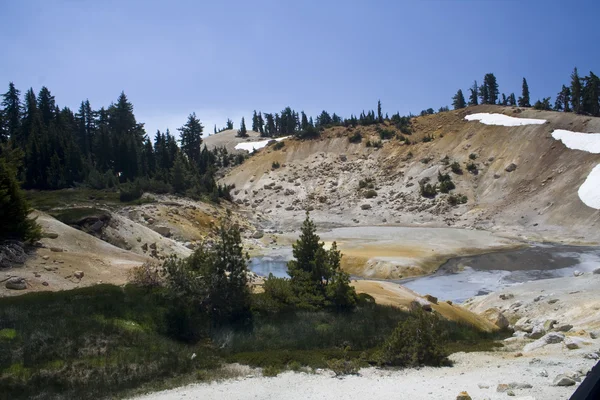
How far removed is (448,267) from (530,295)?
11.8 m

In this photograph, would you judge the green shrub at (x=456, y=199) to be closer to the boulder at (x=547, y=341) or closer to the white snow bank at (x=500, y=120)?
the white snow bank at (x=500, y=120)

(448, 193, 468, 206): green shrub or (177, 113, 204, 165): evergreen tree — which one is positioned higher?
(177, 113, 204, 165): evergreen tree

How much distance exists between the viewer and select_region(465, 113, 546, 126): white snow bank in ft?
229

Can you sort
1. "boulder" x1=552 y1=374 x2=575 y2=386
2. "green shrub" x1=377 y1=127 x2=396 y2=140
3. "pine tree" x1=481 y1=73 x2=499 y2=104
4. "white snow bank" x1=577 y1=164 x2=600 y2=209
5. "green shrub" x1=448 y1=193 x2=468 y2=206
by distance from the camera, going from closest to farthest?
"boulder" x1=552 y1=374 x2=575 y2=386, "white snow bank" x1=577 y1=164 x2=600 y2=209, "green shrub" x1=448 y1=193 x2=468 y2=206, "green shrub" x1=377 y1=127 x2=396 y2=140, "pine tree" x1=481 y1=73 x2=499 y2=104

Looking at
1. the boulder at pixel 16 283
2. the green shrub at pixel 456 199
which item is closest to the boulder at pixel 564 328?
the boulder at pixel 16 283

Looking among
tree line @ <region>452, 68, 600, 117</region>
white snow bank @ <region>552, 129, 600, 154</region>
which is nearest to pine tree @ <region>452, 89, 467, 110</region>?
tree line @ <region>452, 68, 600, 117</region>

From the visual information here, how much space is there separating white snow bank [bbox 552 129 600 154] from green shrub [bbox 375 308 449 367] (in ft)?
177

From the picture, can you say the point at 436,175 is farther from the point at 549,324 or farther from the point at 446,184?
the point at 549,324

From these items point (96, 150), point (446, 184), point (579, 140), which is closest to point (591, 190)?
point (579, 140)

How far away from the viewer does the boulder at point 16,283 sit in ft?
53.4

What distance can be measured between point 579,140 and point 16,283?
217 ft

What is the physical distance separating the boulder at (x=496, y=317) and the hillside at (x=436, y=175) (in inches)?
1034

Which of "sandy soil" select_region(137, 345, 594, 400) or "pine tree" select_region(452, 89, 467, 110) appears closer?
"sandy soil" select_region(137, 345, 594, 400)

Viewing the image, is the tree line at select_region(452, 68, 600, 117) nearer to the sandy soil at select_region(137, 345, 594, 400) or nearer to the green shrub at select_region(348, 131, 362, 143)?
the green shrub at select_region(348, 131, 362, 143)
